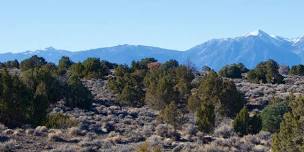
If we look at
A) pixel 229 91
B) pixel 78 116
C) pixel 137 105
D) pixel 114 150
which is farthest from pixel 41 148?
pixel 137 105

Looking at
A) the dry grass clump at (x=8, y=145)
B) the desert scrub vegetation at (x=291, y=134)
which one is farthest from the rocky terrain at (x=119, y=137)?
the desert scrub vegetation at (x=291, y=134)

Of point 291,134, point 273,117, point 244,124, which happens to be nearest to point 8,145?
point 291,134

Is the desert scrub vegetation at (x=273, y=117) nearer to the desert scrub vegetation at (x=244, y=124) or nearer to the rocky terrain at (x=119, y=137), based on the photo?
the desert scrub vegetation at (x=244, y=124)

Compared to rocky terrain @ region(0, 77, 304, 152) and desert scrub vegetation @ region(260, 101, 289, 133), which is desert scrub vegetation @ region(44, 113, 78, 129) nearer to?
rocky terrain @ region(0, 77, 304, 152)

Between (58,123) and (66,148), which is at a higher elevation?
(66,148)

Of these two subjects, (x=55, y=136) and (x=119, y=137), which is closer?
(x=55, y=136)

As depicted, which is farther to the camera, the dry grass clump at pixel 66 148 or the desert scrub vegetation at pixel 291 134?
the dry grass clump at pixel 66 148

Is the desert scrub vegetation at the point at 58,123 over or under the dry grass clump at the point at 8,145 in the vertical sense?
under

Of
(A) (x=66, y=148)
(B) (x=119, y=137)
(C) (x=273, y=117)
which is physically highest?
(C) (x=273, y=117)

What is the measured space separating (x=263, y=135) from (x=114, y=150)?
452 inches

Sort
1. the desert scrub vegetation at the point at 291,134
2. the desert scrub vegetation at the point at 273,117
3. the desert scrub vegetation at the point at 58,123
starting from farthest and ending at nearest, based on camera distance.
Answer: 1. the desert scrub vegetation at the point at 273,117
2. the desert scrub vegetation at the point at 58,123
3. the desert scrub vegetation at the point at 291,134

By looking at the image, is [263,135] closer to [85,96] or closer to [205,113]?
[205,113]

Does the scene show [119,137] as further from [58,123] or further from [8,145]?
[8,145]

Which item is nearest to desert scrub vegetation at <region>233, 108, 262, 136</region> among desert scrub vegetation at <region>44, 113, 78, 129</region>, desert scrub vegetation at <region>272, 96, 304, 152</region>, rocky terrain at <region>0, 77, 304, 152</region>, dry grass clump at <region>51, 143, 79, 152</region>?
rocky terrain at <region>0, 77, 304, 152</region>
